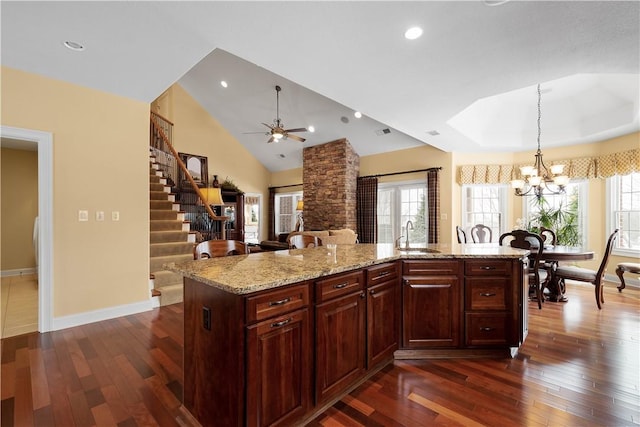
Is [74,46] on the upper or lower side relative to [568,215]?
upper

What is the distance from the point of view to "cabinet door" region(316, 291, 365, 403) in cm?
177

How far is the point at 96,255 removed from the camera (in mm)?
3416

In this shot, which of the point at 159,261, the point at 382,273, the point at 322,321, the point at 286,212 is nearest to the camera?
the point at 322,321

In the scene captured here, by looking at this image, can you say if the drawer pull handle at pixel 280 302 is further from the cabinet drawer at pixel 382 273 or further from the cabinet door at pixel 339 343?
the cabinet drawer at pixel 382 273

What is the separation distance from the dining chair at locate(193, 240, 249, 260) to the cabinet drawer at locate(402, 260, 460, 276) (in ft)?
4.67

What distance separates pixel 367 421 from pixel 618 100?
6.13 m

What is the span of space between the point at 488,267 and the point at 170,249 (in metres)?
4.55

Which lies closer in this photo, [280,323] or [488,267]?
[280,323]

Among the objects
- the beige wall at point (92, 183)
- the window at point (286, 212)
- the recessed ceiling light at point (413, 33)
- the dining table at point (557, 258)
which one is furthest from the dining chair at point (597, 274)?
the window at point (286, 212)

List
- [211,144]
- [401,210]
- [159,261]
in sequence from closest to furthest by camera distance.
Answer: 1. [159,261]
2. [401,210]
3. [211,144]

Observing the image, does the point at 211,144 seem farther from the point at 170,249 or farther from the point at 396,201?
the point at 396,201

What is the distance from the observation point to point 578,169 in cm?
550

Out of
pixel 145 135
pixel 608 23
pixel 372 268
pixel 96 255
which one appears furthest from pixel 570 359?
pixel 145 135

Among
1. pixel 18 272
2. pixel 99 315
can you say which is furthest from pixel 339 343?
pixel 18 272
